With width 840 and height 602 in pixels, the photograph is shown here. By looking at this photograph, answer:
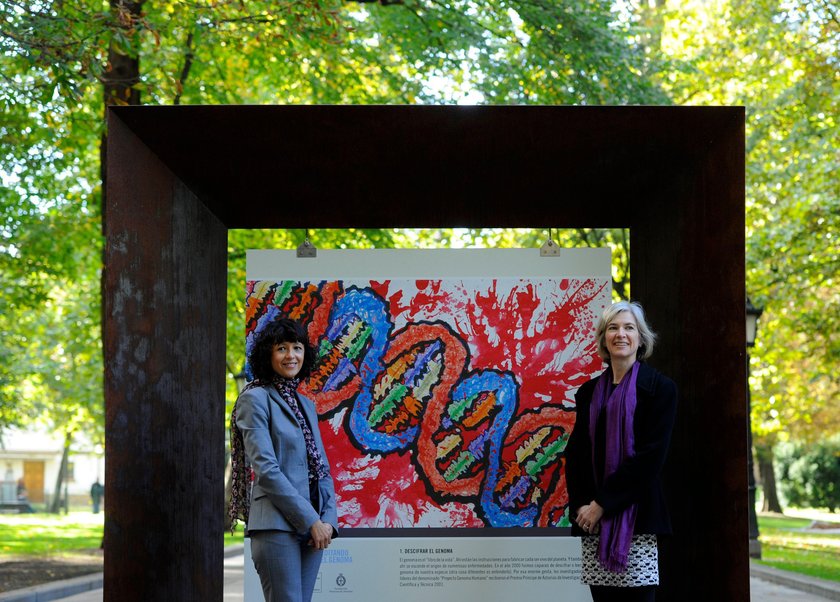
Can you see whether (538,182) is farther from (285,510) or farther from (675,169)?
(285,510)

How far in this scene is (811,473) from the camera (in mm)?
38781

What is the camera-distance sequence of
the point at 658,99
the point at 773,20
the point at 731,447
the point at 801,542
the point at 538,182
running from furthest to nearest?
the point at 801,542 → the point at 773,20 → the point at 658,99 → the point at 538,182 → the point at 731,447

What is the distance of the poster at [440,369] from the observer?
22.4 feet

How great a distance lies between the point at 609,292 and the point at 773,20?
1399cm

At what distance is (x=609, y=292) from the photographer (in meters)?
6.73

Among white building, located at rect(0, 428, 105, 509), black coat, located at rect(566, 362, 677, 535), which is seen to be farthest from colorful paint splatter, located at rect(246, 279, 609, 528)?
white building, located at rect(0, 428, 105, 509)

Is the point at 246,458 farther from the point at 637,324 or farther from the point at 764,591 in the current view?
the point at 764,591

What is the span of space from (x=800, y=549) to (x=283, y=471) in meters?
16.8

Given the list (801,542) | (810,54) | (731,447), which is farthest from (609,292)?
(801,542)

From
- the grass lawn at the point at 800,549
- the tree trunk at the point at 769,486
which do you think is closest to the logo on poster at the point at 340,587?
the grass lawn at the point at 800,549

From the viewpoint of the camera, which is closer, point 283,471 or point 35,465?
point 283,471

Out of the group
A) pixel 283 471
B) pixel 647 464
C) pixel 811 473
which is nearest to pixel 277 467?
pixel 283 471

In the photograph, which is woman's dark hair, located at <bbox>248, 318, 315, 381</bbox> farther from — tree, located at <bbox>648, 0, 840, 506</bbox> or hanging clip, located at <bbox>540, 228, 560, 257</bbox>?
tree, located at <bbox>648, 0, 840, 506</bbox>

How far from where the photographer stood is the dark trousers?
16.3ft
